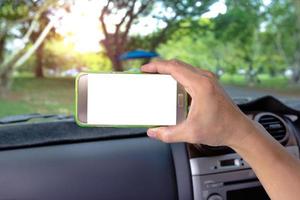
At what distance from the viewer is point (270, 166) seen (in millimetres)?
843

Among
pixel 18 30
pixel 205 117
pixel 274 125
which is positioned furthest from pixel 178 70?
pixel 18 30

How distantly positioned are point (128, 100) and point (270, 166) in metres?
0.32

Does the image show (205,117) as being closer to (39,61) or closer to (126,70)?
(126,70)

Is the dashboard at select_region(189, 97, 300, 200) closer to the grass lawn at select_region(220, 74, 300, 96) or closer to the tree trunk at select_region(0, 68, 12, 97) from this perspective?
the grass lawn at select_region(220, 74, 300, 96)

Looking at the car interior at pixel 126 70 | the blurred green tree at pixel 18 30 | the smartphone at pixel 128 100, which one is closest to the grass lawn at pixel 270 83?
the car interior at pixel 126 70

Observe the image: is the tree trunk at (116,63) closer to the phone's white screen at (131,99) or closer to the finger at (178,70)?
the phone's white screen at (131,99)

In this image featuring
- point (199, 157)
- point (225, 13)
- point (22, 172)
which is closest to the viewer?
point (22, 172)

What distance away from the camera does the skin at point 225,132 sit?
809 mm

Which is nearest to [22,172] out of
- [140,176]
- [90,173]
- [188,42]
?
[90,173]

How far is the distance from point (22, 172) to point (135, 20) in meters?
0.86

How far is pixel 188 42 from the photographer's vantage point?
7.18ft

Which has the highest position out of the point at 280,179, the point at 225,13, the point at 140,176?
the point at 225,13

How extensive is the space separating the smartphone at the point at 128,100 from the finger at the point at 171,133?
5cm

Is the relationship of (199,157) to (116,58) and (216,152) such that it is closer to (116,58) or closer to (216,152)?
(216,152)
